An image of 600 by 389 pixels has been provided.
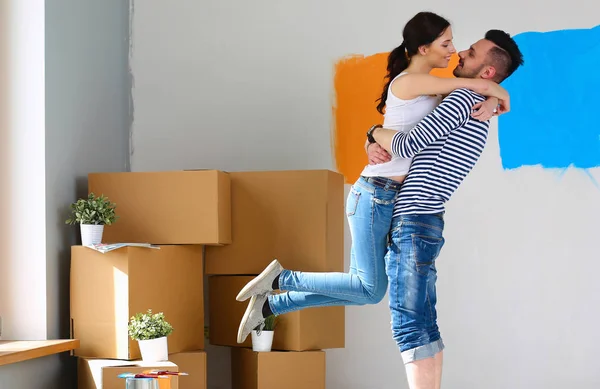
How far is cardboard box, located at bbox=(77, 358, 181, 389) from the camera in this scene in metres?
2.46

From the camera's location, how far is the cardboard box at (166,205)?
2.85 meters

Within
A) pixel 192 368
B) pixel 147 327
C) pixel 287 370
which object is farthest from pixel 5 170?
pixel 287 370

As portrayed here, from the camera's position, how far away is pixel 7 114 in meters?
2.73

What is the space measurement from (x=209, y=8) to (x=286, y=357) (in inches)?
63.2

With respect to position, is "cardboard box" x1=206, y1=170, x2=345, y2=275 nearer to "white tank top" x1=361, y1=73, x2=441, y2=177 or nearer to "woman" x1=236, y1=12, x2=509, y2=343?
"woman" x1=236, y1=12, x2=509, y2=343

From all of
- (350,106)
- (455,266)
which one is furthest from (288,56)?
(455,266)

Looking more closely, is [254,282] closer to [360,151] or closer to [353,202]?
[353,202]

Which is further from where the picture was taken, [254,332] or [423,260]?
[254,332]

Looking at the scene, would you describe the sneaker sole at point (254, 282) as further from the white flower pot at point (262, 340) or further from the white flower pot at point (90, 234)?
the white flower pot at point (90, 234)

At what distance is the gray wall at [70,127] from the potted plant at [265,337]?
69 cm

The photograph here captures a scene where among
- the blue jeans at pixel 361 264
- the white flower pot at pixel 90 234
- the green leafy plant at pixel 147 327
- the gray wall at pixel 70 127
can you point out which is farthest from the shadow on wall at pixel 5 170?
the blue jeans at pixel 361 264

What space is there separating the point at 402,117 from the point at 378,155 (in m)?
0.14

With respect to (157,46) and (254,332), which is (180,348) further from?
(157,46)

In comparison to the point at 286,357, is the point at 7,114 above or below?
above
